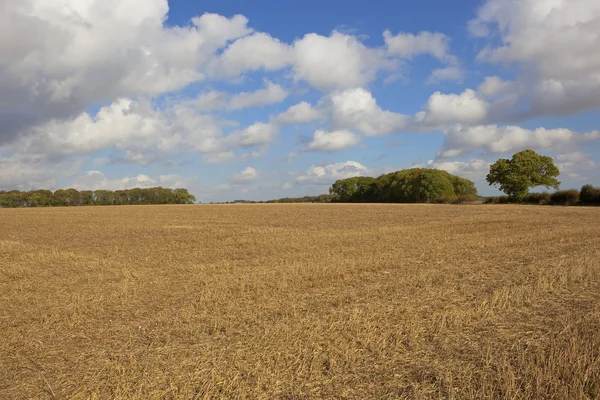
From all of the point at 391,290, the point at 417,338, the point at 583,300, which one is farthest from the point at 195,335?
the point at 583,300

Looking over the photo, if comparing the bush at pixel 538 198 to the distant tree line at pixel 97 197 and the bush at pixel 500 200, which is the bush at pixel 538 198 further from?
the distant tree line at pixel 97 197

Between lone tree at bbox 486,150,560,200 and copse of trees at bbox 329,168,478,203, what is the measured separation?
279 inches

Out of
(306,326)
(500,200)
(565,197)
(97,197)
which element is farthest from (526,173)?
(97,197)

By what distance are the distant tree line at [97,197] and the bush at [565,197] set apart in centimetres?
9234

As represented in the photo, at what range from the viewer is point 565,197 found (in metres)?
67.6

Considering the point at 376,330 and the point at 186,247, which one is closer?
the point at 376,330

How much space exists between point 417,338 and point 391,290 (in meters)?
3.56

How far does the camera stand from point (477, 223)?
30750 mm

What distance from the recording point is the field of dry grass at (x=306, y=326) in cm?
583

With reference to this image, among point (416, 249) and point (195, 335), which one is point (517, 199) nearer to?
point (416, 249)

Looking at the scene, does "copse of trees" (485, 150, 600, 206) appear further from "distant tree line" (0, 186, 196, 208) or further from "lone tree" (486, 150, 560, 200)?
"distant tree line" (0, 186, 196, 208)

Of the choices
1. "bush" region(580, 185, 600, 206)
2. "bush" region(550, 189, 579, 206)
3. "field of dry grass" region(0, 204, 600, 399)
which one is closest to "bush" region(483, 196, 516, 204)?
"bush" region(550, 189, 579, 206)

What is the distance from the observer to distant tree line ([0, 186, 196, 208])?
412 feet

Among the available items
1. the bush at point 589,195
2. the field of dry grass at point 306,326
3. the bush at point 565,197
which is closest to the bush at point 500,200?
the bush at point 565,197
